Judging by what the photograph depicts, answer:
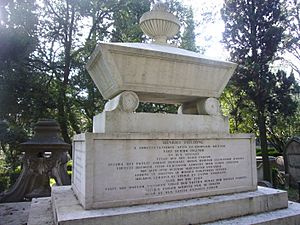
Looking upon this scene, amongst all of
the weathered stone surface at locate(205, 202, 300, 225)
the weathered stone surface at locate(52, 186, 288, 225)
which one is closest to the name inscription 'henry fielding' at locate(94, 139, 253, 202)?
the weathered stone surface at locate(52, 186, 288, 225)

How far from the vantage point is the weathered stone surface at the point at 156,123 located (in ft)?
11.0

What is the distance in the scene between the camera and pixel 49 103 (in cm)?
1341

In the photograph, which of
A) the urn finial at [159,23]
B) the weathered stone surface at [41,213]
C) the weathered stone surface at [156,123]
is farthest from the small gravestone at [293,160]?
the weathered stone surface at [41,213]

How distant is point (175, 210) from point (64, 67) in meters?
13.4

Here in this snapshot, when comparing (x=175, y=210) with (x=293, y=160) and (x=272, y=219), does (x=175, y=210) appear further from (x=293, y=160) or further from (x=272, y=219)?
(x=293, y=160)

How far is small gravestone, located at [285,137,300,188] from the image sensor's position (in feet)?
36.4

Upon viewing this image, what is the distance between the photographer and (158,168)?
3365mm

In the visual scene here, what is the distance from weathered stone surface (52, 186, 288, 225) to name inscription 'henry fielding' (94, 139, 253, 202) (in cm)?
18

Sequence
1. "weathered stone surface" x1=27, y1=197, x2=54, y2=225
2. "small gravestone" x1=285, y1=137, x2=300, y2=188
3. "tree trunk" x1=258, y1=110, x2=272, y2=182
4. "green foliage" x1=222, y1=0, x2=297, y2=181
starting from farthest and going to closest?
"green foliage" x1=222, y1=0, x2=297, y2=181
"tree trunk" x1=258, y1=110, x2=272, y2=182
"small gravestone" x1=285, y1=137, x2=300, y2=188
"weathered stone surface" x1=27, y1=197, x2=54, y2=225

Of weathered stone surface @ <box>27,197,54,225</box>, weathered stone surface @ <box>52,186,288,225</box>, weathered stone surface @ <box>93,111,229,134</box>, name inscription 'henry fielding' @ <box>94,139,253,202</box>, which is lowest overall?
weathered stone surface @ <box>27,197,54,225</box>

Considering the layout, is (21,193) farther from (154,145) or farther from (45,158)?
(154,145)

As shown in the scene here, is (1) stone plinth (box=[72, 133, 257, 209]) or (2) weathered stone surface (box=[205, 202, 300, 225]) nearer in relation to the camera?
(1) stone plinth (box=[72, 133, 257, 209])

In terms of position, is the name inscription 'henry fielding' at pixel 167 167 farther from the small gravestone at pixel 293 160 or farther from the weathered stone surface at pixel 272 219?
the small gravestone at pixel 293 160

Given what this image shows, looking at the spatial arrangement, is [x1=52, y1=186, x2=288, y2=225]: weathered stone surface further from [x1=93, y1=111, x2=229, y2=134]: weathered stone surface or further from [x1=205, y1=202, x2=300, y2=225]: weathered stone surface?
[x1=93, y1=111, x2=229, y2=134]: weathered stone surface
